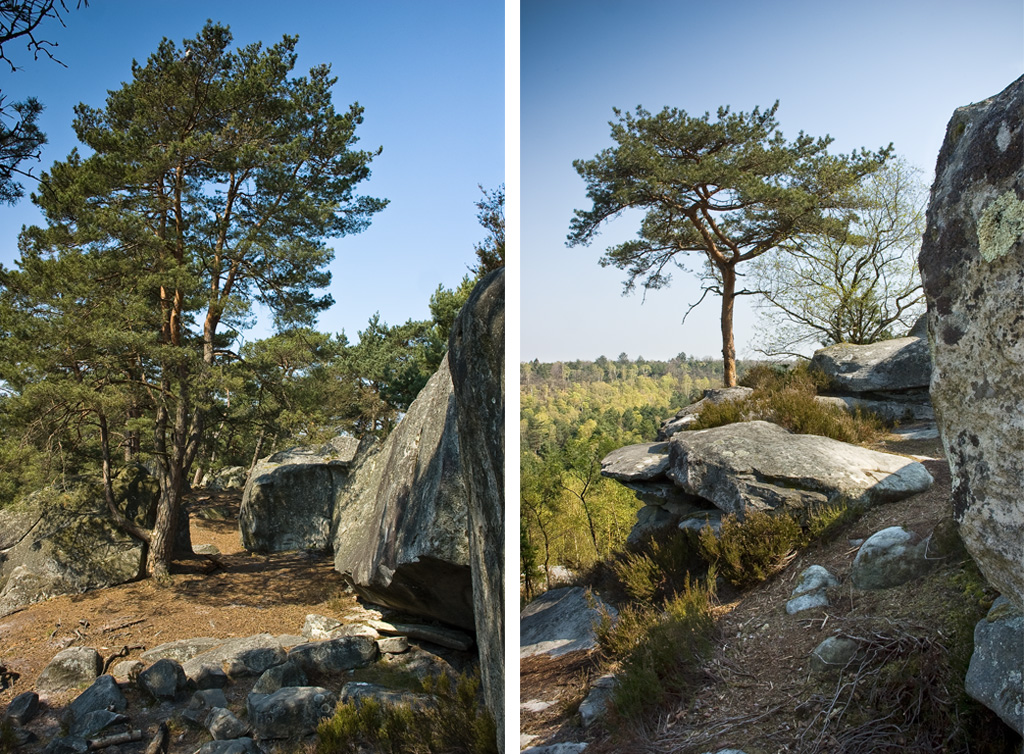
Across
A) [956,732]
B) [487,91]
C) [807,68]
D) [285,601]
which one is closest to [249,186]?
[487,91]

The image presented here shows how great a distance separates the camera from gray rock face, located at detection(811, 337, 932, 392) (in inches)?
64.6

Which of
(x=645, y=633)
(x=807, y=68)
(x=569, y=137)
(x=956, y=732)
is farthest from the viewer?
(x=569, y=137)

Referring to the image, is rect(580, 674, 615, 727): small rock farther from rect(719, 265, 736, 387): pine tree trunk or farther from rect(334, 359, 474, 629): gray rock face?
rect(334, 359, 474, 629): gray rock face

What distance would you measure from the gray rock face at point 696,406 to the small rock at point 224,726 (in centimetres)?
214

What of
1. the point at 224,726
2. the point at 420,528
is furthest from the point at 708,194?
the point at 224,726

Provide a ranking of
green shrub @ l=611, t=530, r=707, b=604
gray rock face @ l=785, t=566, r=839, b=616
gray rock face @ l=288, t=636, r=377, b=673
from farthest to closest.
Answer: gray rock face @ l=288, t=636, r=377, b=673 → green shrub @ l=611, t=530, r=707, b=604 → gray rock face @ l=785, t=566, r=839, b=616

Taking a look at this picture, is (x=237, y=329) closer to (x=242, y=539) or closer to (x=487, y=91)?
(x=242, y=539)

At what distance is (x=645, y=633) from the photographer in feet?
6.07

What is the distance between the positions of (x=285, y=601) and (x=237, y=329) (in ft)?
6.00

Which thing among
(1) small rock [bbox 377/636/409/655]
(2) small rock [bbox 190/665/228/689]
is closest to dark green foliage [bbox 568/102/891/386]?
(2) small rock [bbox 190/665/228/689]

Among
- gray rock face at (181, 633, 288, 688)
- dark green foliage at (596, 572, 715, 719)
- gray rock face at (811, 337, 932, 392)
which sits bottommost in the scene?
gray rock face at (181, 633, 288, 688)

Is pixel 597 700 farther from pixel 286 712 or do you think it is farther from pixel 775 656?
pixel 286 712

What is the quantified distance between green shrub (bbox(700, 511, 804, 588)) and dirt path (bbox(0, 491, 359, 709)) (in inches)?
89.7

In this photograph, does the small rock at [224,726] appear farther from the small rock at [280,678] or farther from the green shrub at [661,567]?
the green shrub at [661,567]
